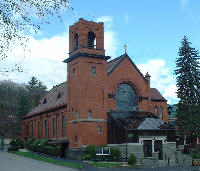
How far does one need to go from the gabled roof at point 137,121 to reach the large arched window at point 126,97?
3.68 ft

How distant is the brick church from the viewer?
40656 mm

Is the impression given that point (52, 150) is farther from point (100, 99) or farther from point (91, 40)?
point (91, 40)

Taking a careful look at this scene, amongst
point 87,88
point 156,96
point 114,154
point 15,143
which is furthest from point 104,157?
point 15,143

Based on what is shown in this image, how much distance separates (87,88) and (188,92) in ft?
48.3

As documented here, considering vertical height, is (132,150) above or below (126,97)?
below

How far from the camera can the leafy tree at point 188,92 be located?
44.8 meters

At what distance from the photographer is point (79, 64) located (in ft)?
140

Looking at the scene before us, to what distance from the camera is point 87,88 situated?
1644 inches

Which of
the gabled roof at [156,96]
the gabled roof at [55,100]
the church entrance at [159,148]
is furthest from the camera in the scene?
the gabled roof at [156,96]

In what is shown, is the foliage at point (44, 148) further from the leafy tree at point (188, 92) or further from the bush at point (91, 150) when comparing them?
the leafy tree at point (188, 92)

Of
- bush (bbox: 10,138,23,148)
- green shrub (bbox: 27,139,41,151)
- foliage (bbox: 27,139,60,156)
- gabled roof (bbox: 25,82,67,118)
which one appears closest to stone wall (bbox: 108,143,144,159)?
foliage (bbox: 27,139,60,156)

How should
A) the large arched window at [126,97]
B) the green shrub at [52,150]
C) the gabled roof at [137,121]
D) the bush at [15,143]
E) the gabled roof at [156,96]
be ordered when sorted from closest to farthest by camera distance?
the gabled roof at [137,121] → the green shrub at [52,150] → the large arched window at [126,97] → the gabled roof at [156,96] → the bush at [15,143]

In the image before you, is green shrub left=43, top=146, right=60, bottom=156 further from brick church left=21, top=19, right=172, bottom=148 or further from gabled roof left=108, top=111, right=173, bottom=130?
gabled roof left=108, top=111, right=173, bottom=130

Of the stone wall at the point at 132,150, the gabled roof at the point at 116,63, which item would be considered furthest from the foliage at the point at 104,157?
the gabled roof at the point at 116,63
